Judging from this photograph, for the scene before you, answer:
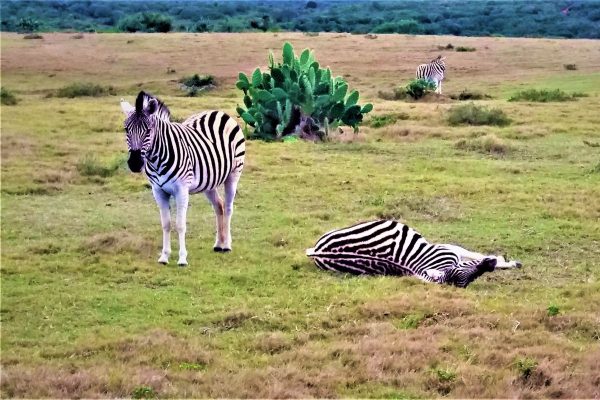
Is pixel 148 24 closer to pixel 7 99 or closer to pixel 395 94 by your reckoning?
pixel 395 94

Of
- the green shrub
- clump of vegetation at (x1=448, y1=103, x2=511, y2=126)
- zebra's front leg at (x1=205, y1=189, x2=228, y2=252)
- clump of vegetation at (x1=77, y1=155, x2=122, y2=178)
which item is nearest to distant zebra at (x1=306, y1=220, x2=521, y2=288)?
zebra's front leg at (x1=205, y1=189, x2=228, y2=252)

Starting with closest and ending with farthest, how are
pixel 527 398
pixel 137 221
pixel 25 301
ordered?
pixel 527 398 → pixel 25 301 → pixel 137 221

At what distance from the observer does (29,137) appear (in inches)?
560

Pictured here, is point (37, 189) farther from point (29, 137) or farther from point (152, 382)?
point (152, 382)

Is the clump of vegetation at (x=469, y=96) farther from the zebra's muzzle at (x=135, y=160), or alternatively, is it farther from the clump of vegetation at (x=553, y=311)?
the clump of vegetation at (x=553, y=311)

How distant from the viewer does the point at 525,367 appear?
511 centimetres

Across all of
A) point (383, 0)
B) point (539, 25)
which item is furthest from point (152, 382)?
point (383, 0)

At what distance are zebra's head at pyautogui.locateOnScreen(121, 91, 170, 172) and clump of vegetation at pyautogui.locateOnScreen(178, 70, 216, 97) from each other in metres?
14.4

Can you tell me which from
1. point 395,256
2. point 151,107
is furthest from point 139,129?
point 395,256

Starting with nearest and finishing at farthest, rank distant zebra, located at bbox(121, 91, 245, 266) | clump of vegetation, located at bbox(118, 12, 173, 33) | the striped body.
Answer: distant zebra, located at bbox(121, 91, 245, 266), the striped body, clump of vegetation, located at bbox(118, 12, 173, 33)

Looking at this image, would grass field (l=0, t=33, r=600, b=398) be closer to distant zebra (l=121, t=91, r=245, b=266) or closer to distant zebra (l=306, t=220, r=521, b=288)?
distant zebra (l=306, t=220, r=521, b=288)

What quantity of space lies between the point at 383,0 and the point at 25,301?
80120mm

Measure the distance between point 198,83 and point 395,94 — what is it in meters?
5.20

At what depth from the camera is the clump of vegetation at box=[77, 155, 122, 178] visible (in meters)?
11.7
